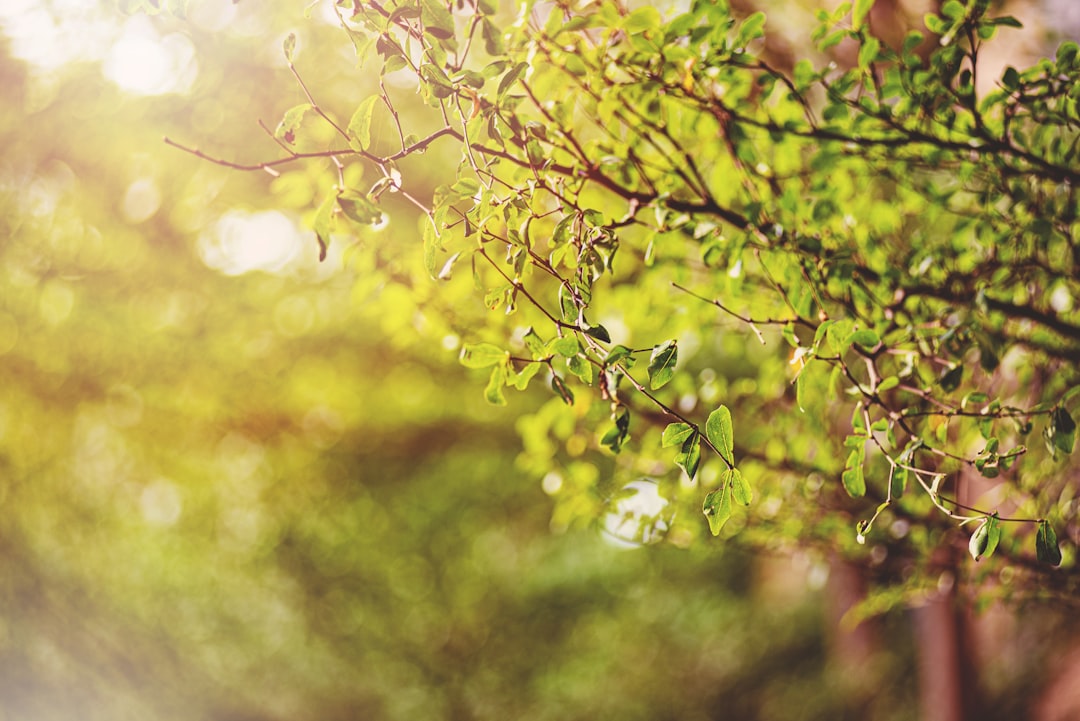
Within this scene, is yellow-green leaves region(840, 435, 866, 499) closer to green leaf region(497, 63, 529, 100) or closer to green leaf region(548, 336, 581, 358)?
green leaf region(548, 336, 581, 358)

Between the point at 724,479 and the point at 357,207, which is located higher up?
the point at 357,207

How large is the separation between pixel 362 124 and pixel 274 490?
408 cm

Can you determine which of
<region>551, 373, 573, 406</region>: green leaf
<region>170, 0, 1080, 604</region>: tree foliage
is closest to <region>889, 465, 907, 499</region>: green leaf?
<region>170, 0, 1080, 604</region>: tree foliage

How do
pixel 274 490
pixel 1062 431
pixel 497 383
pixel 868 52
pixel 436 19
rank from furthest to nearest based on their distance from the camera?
pixel 274 490 < pixel 868 52 < pixel 1062 431 < pixel 497 383 < pixel 436 19

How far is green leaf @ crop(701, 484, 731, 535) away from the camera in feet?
2.16

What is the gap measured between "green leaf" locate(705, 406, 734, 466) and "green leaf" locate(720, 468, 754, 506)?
0.9 inches

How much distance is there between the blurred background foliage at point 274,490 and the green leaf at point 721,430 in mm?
553

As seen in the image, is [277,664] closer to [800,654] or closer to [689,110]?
[800,654]

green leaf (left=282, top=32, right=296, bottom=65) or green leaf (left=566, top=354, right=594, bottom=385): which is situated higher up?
green leaf (left=282, top=32, right=296, bottom=65)

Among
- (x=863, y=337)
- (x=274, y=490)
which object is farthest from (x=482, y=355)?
(x=274, y=490)

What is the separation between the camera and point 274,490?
434 centimetres

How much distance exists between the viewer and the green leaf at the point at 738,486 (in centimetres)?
64

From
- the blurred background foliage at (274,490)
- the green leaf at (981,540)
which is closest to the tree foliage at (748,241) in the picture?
the green leaf at (981,540)

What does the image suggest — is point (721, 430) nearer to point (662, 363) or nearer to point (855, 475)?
point (662, 363)
